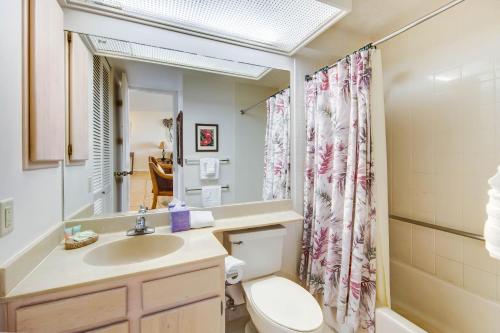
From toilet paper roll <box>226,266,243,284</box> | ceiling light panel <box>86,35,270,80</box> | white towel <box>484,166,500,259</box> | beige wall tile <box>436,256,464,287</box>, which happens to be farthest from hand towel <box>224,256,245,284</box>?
beige wall tile <box>436,256,464,287</box>

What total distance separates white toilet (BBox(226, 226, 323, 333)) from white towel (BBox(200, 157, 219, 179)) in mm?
466

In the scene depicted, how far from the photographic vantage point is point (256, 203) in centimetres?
176

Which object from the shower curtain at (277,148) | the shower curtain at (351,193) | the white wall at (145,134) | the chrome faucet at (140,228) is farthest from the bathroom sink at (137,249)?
the shower curtain at (351,193)

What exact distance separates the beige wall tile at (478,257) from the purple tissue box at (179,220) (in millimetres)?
1848

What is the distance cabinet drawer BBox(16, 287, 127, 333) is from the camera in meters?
0.75

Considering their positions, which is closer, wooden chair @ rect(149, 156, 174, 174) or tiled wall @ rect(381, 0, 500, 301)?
tiled wall @ rect(381, 0, 500, 301)

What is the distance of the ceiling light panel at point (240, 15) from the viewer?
1309 mm

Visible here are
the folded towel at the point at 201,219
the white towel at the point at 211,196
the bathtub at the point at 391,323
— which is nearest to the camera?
the bathtub at the point at 391,323

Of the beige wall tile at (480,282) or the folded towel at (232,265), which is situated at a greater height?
the folded towel at (232,265)

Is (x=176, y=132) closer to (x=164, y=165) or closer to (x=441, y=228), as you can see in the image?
(x=164, y=165)

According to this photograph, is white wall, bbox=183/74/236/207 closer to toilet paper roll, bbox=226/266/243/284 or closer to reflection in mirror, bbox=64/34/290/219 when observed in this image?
reflection in mirror, bbox=64/34/290/219

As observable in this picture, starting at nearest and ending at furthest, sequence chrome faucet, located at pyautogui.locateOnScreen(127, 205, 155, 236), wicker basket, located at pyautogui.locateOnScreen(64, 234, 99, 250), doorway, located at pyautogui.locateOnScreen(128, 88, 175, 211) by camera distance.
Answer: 1. wicker basket, located at pyautogui.locateOnScreen(64, 234, 99, 250)
2. chrome faucet, located at pyautogui.locateOnScreen(127, 205, 155, 236)
3. doorway, located at pyautogui.locateOnScreen(128, 88, 175, 211)

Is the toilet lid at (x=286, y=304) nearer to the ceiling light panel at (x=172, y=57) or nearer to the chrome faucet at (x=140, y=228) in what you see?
the chrome faucet at (x=140, y=228)

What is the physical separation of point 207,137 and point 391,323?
1.64 metres
